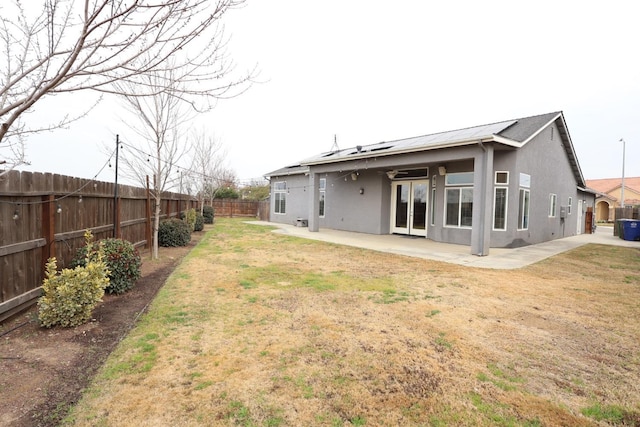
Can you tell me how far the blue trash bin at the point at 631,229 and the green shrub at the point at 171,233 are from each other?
60.0 feet

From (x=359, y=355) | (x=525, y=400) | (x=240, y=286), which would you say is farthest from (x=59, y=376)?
(x=525, y=400)

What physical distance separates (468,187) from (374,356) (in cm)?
922

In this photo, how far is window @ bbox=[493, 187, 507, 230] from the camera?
10.0 m

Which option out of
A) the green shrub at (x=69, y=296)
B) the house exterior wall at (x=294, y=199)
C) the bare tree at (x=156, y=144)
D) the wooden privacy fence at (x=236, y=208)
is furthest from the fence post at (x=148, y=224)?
the wooden privacy fence at (x=236, y=208)

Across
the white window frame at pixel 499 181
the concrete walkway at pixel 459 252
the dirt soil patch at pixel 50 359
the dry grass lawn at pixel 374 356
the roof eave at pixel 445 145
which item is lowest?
the dirt soil patch at pixel 50 359

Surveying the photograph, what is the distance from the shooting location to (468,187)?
10.7m

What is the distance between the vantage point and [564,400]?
7.68 feet

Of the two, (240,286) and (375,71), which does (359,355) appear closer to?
(240,286)

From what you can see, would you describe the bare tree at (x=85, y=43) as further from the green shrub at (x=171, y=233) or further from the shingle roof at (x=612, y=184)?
the shingle roof at (x=612, y=184)

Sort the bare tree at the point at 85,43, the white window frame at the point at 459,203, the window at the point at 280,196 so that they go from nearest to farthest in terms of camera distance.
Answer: the bare tree at the point at 85,43 → the white window frame at the point at 459,203 → the window at the point at 280,196

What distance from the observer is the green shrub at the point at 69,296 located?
346cm

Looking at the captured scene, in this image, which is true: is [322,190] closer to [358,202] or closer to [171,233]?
[358,202]

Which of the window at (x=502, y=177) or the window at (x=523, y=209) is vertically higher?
the window at (x=502, y=177)

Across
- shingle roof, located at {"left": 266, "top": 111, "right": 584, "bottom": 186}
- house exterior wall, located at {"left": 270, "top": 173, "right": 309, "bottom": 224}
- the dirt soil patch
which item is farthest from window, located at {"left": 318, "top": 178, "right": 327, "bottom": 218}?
the dirt soil patch
